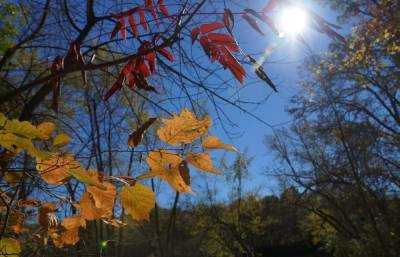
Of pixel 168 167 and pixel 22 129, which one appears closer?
pixel 22 129

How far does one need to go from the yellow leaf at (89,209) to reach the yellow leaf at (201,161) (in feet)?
0.79

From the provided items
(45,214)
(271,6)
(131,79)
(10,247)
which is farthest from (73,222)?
(271,6)

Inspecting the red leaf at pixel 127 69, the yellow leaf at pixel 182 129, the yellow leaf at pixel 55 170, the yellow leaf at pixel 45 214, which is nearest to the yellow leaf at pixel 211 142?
the yellow leaf at pixel 182 129

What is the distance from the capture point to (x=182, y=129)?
2.61 feet

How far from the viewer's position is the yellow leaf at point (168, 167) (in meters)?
0.83

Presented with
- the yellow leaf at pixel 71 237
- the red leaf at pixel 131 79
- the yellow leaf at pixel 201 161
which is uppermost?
the red leaf at pixel 131 79

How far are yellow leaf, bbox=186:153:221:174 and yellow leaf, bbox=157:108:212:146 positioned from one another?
0.04 m

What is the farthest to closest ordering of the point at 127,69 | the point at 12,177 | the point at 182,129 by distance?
the point at 127,69
the point at 12,177
the point at 182,129

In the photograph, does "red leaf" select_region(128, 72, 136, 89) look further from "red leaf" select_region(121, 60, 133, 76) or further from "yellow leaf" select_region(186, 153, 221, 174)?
"yellow leaf" select_region(186, 153, 221, 174)

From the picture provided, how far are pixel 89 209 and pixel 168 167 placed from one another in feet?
0.68

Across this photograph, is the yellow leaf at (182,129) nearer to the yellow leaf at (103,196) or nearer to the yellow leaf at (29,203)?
the yellow leaf at (103,196)

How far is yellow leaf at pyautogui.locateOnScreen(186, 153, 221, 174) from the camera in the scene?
31.4 inches

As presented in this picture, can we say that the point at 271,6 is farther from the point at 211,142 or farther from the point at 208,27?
the point at 211,142

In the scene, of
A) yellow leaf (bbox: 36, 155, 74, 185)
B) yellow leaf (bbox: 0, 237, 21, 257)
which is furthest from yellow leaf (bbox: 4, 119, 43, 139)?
yellow leaf (bbox: 0, 237, 21, 257)
